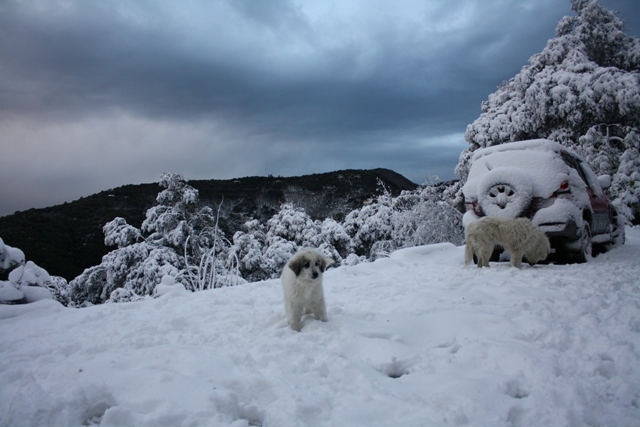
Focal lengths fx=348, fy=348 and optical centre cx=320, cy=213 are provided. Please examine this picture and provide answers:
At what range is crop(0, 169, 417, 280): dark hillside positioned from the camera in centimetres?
1770

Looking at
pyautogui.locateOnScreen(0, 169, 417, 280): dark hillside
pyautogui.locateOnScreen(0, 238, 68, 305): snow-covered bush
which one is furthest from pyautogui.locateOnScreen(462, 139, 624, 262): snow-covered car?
pyautogui.locateOnScreen(0, 169, 417, 280): dark hillside

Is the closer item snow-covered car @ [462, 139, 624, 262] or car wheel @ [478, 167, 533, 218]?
snow-covered car @ [462, 139, 624, 262]

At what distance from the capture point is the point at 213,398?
96.5 inches

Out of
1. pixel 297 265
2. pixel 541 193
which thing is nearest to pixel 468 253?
pixel 541 193

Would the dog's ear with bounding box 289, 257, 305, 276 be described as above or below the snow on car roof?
below

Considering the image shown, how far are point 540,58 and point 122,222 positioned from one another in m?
22.7

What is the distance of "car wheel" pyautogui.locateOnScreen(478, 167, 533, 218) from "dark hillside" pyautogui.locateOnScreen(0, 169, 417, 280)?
51.9 feet

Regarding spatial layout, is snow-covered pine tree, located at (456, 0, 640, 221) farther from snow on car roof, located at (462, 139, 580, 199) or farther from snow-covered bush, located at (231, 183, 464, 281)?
snow on car roof, located at (462, 139, 580, 199)

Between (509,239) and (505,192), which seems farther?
(505,192)

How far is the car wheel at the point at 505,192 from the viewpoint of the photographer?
23.0ft

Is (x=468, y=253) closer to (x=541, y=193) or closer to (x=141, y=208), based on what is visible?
(x=541, y=193)

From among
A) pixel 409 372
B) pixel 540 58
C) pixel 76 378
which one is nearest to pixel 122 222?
pixel 76 378

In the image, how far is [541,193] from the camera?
275 inches

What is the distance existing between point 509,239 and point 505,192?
1.03 metres
